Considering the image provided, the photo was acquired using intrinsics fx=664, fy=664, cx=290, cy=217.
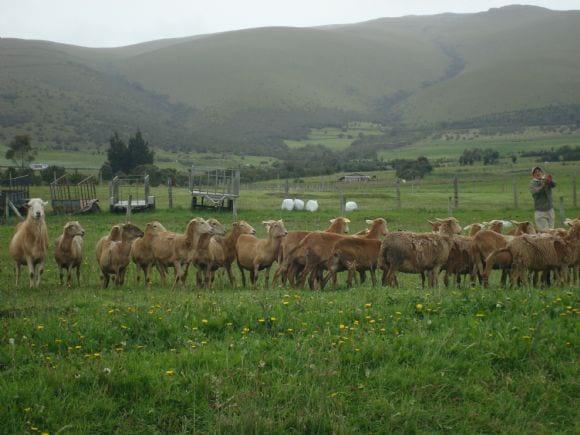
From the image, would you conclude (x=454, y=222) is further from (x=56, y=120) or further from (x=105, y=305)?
(x=56, y=120)

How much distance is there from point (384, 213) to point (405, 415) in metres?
28.0

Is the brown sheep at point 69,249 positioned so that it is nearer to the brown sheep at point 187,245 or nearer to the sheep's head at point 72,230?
the sheep's head at point 72,230

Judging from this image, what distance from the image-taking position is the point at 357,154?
451 feet

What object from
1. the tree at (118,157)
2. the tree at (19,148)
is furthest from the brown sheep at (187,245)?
the tree at (19,148)

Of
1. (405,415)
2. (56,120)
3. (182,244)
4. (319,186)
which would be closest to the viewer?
(405,415)

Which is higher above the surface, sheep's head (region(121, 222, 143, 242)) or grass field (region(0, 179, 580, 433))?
sheep's head (region(121, 222, 143, 242))

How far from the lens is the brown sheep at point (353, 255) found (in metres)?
15.6

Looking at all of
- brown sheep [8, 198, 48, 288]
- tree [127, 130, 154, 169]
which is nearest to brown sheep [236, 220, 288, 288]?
brown sheep [8, 198, 48, 288]

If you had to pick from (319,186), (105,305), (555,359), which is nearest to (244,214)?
(105,305)

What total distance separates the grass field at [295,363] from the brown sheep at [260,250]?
15.5 feet

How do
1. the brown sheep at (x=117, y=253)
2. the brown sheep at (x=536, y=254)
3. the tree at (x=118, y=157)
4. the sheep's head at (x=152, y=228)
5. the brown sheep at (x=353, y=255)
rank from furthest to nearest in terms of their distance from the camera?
the tree at (x=118, y=157), the sheep's head at (x=152, y=228), the brown sheep at (x=117, y=253), the brown sheep at (x=353, y=255), the brown sheep at (x=536, y=254)

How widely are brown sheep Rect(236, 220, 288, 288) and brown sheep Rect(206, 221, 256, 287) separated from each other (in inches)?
11.6

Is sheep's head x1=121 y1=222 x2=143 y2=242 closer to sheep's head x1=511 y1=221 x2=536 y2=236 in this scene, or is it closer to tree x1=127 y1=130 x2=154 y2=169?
sheep's head x1=511 y1=221 x2=536 y2=236

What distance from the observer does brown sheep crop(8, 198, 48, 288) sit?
16359 mm
